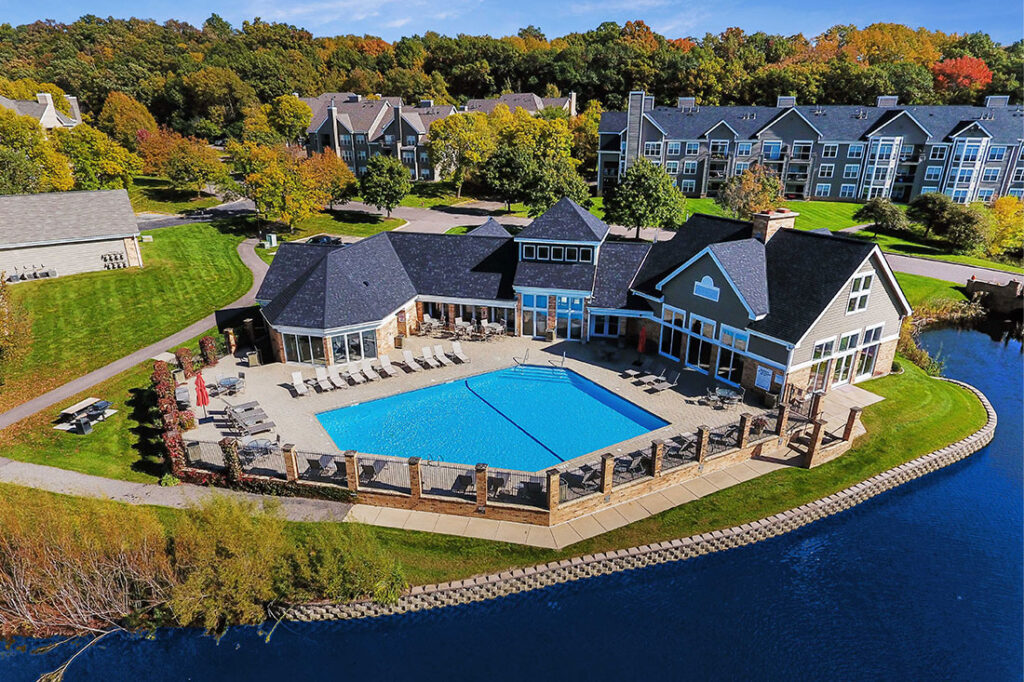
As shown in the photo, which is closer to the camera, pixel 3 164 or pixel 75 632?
pixel 75 632

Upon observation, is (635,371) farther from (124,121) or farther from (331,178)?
(124,121)

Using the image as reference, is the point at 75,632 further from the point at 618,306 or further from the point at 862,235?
the point at 862,235

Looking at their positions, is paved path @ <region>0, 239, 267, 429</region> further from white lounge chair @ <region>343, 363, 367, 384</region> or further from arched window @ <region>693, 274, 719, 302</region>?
arched window @ <region>693, 274, 719, 302</region>

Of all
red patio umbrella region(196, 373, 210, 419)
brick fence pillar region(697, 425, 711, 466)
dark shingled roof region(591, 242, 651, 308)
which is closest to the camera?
brick fence pillar region(697, 425, 711, 466)

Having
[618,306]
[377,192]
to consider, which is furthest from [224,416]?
[377,192]

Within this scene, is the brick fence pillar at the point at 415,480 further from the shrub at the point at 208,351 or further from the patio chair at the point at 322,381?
the shrub at the point at 208,351

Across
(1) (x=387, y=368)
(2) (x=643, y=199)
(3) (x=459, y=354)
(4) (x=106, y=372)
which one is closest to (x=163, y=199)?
(4) (x=106, y=372)

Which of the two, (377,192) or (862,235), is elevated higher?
(377,192)

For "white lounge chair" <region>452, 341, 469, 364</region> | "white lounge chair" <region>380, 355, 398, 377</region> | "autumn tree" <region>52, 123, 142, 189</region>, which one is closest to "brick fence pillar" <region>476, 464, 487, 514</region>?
"white lounge chair" <region>380, 355, 398, 377</region>
